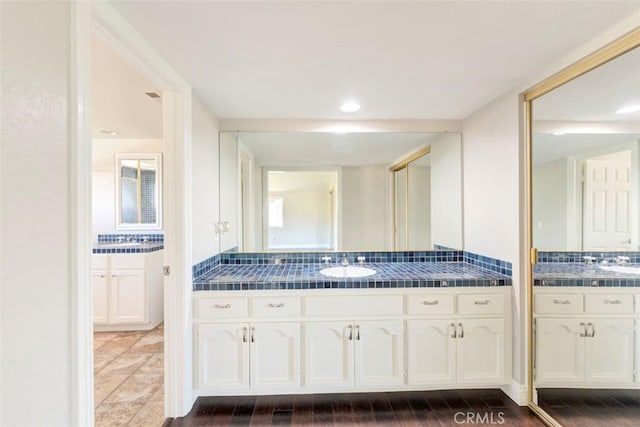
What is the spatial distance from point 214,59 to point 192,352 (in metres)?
1.80

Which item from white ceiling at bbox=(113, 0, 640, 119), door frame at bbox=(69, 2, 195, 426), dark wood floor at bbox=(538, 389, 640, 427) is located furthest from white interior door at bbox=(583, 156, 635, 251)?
door frame at bbox=(69, 2, 195, 426)

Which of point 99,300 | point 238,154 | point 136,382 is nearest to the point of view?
point 136,382

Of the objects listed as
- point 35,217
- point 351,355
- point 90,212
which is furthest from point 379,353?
point 35,217

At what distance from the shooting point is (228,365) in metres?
2.07

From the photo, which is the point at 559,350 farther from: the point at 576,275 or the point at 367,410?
the point at 367,410

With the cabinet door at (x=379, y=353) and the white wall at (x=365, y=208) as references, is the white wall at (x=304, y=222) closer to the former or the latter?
the white wall at (x=365, y=208)

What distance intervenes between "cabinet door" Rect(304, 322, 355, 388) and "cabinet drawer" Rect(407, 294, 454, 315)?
18.0 inches

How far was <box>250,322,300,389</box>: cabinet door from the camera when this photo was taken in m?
2.07

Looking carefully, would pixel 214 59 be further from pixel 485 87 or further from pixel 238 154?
pixel 485 87

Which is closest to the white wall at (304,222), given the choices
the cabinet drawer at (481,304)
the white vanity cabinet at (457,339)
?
the white vanity cabinet at (457,339)

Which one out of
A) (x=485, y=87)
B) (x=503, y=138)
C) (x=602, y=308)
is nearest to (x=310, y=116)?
(x=485, y=87)

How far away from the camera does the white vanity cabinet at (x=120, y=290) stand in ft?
10.7

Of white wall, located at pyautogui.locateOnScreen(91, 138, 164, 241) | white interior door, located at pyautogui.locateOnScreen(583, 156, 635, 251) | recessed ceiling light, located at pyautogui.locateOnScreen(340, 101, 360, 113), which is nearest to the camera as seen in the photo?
white interior door, located at pyautogui.locateOnScreen(583, 156, 635, 251)

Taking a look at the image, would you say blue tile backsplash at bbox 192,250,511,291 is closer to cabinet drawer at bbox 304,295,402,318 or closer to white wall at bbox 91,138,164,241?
cabinet drawer at bbox 304,295,402,318
